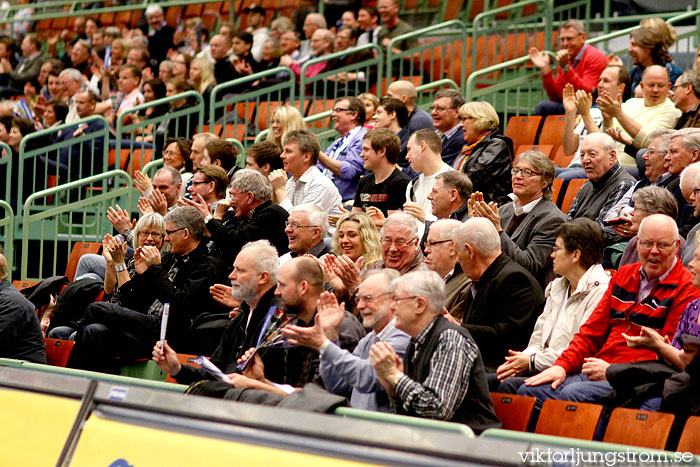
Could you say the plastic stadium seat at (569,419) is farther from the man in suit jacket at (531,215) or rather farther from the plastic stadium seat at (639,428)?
the man in suit jacket at (531,215)

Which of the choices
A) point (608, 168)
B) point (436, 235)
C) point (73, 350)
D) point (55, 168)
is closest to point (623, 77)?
point (608, 168)

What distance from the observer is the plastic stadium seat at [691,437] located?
3.94 metres

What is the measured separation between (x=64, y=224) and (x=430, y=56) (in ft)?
13.8

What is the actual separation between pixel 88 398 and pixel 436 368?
1.42 metres

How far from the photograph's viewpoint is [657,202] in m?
5.62

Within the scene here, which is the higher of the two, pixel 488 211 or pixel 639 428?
pixel 488 211

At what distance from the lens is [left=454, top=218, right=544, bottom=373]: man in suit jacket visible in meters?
5.24

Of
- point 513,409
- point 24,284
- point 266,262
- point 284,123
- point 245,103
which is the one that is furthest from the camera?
point 245,103

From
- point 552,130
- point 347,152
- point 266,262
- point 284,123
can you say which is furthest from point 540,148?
point 266,262

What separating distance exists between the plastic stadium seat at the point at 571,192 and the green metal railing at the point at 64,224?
3790 mm

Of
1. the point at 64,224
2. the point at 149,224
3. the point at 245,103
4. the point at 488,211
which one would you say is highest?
the point at 488,211

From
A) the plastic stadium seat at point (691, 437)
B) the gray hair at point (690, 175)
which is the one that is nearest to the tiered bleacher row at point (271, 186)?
the plastic stadium seat at point (691, 437)

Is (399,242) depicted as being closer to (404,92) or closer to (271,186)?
(271,186)

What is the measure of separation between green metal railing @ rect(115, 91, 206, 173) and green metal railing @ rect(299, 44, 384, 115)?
1109 mm
